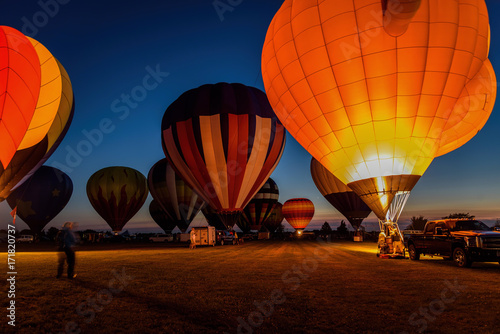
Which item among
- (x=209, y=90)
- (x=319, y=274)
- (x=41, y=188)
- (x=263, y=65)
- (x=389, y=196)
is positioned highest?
(x=209, y=90)

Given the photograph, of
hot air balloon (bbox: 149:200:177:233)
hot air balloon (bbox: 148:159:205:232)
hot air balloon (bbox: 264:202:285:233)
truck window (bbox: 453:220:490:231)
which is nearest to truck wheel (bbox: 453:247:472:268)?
truck window (bbox: 453:220:490:231)

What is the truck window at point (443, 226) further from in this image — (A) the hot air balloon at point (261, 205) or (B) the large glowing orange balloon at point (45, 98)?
(A) the hot air balloon at point (261, 205)

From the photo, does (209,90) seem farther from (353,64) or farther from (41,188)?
(41,188)

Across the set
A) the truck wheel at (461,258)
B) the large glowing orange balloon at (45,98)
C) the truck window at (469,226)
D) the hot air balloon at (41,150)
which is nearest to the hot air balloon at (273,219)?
the hot air balloon at (41,150)

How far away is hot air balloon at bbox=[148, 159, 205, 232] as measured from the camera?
38.5 m

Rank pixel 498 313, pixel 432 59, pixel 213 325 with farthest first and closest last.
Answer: pixel 432 59, pixel 498 313, pixel 213 325

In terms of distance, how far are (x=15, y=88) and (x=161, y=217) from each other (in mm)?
39254

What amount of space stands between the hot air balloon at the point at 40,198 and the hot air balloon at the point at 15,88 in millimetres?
25127

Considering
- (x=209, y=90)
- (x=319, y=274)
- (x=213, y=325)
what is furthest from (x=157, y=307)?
(x=209, y=90)

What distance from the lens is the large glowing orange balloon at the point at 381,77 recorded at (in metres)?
11.3

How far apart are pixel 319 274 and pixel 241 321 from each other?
4964 mm

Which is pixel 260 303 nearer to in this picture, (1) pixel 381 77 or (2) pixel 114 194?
(1) pixel 381 77

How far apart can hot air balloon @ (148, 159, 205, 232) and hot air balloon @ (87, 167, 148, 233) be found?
2.43m

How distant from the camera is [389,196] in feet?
42.4
